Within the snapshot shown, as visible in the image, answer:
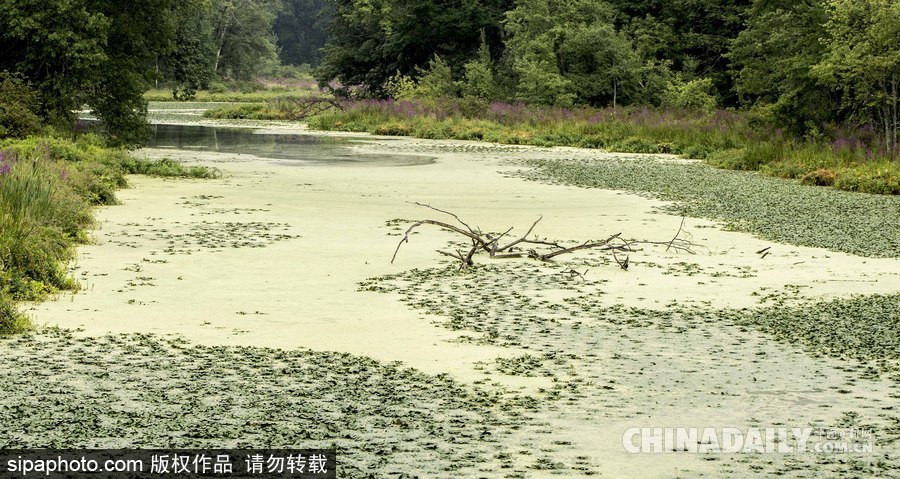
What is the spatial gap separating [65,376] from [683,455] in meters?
3.55

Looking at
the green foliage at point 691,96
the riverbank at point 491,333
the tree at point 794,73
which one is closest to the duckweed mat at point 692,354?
the riverbank at point 491,333

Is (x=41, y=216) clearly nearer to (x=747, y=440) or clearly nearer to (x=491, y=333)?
(x=491, y=333)

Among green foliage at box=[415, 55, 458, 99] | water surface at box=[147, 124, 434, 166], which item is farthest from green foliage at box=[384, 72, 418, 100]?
water surface at box=[147, 124, 434, 166]

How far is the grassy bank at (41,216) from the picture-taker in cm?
948

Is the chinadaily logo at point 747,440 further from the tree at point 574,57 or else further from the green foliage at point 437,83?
the green foliage at point 437,83

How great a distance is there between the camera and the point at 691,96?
37312 millimetres

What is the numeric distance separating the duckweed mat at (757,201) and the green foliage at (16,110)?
8.73m

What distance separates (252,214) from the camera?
1602 cm

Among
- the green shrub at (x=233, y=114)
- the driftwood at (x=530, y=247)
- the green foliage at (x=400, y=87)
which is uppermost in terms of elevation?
the green foliage at (x=400, y=87)

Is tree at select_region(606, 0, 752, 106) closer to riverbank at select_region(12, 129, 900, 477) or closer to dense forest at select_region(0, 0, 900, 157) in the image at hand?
dense forest at select_region(0, 0, 900, 157)

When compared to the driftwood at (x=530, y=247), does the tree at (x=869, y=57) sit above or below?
above

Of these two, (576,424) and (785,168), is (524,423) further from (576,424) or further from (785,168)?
(785,168)

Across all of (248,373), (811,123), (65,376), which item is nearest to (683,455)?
(248,373)

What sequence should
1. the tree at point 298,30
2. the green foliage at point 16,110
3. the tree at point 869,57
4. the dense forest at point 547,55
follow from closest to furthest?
the green foliage at point 16,110
the tree at point 869,57
the dense forest at point 547,55
the tree at point 298,30
